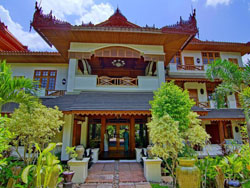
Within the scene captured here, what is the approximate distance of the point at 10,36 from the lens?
12.1 metres

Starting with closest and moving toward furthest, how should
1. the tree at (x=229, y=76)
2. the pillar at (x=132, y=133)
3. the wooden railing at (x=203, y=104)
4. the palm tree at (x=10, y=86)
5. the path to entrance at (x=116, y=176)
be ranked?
the palm tree at (x=10, y=86)
the path to entrance at (x=116, y=176)
the tree at (x=229, y=76)
the pillar at (x=132, y=133)
the wooden railing at (x=203, y=104)

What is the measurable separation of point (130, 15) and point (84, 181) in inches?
465

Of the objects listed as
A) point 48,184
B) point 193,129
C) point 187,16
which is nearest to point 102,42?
point 187,16

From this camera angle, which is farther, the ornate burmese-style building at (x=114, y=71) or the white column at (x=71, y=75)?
the white column at (x=71, y=75)

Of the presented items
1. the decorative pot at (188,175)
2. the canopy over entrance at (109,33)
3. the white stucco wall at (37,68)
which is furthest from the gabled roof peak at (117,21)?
the decorative pot at (188,175)

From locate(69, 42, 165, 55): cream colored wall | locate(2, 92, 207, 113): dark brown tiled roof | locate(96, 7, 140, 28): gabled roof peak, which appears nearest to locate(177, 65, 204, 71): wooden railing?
locate(69, 42, 165, 55): cream colored wall

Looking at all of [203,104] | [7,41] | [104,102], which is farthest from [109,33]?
[203,104]

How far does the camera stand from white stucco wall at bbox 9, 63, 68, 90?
11.2m

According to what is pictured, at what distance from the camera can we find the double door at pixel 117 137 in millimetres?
10211

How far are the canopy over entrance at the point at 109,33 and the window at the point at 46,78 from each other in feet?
9.76

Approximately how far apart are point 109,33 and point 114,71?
448 cm

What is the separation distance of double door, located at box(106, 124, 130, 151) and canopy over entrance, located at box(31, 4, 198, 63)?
598 centimetres

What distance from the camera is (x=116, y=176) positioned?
6066 millimetres

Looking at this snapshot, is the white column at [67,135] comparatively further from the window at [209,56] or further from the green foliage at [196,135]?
the window at [209,56]
